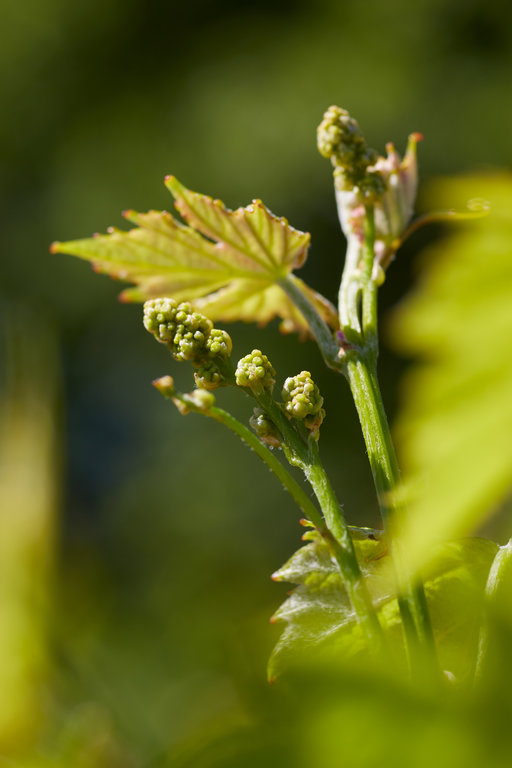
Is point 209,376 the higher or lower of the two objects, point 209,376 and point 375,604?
the higher

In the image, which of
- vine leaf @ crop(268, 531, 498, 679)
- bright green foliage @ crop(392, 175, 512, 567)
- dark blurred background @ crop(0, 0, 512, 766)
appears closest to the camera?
bright green foliage @ crop(392, 175, 512, 567)

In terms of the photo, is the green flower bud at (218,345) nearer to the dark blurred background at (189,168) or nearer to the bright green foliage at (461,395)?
the bright green foliage at (461,395)

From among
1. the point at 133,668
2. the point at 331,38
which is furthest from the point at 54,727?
the point at 331,38

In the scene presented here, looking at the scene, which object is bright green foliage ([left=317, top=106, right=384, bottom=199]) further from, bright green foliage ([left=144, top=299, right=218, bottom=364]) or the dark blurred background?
the dark blurred background

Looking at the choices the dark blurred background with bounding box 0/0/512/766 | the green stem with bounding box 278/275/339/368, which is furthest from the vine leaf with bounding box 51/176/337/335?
the dark blurred background with bounding box 0/0/512/766

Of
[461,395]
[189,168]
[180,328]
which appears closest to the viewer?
[461,395]

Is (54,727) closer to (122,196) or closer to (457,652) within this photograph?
(457,652)

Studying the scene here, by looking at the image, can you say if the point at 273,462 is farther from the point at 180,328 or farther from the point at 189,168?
the point at 189,168

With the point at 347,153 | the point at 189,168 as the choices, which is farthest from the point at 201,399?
the point at 189,168
